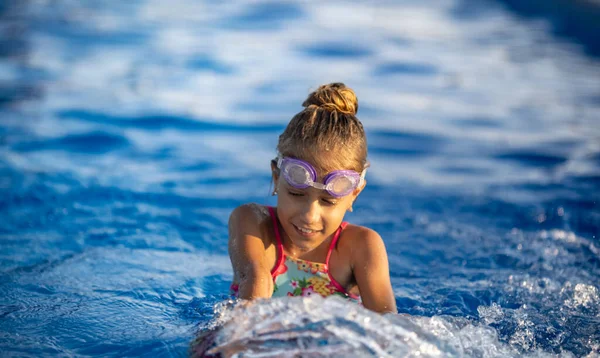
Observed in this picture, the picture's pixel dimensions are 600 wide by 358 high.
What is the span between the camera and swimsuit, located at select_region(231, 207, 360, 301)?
450 cm

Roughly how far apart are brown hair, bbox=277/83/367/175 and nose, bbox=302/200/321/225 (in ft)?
0.61

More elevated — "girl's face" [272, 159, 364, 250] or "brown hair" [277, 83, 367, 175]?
"brown hair" [277, 83, 367, 175]

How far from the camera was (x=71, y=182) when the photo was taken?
8.01 metres

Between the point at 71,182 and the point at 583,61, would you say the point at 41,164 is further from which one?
the point at 583,61

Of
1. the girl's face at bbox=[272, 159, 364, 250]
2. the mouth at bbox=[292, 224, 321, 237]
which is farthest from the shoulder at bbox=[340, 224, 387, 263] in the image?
the mouth at bbox=[292, 224, 321, 237]

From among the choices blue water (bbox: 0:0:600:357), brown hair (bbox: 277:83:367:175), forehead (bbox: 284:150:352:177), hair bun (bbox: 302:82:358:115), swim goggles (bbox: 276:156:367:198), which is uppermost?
hair bun (bbox: 302:82:358:115)

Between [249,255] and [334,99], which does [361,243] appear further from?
[334,99]

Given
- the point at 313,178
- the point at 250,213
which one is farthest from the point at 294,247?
the point at 313,178

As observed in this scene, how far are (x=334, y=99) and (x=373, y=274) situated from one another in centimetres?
109

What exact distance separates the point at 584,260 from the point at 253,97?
7.22 m

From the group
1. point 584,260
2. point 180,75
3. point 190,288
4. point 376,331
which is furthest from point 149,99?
point 376,331

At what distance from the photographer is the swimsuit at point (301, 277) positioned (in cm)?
450

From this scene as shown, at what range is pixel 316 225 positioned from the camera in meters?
3.98

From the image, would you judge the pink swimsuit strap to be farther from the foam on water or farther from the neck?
the foam on water
